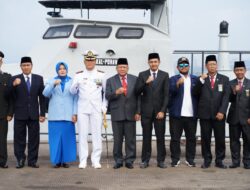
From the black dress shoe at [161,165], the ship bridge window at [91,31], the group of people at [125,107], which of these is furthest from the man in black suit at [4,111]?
the ship bridge window at [91,31]

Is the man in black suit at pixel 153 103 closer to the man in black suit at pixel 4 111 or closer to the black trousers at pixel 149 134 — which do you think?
the black trousers at pixel 149 134

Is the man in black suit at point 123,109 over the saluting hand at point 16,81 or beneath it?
beneath

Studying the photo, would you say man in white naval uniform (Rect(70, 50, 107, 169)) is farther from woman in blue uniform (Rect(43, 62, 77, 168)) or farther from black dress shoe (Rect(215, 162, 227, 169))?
black dress shoe (Rect(215, 162, 227, 169))

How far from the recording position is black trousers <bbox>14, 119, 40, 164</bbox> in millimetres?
6840

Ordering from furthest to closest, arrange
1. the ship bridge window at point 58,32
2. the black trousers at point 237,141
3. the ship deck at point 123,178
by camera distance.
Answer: the ship bridge window at point 58,32 → the black trousers at point 237,141 → the ship deck at point 123,178

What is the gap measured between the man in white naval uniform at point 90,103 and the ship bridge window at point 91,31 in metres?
2.99

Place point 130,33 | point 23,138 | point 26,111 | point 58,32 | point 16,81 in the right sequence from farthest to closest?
point 58,32 → point 130,33 → point 23,138 → point 26,111 → point 16,81

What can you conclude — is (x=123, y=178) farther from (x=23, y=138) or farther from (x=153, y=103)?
(x=23, y=138)

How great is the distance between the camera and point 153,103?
22.4ft

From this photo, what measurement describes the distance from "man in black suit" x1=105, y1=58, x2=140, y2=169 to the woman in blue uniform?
2.09ft

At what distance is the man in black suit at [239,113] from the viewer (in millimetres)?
6805

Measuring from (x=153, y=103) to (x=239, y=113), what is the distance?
1360 millimetres

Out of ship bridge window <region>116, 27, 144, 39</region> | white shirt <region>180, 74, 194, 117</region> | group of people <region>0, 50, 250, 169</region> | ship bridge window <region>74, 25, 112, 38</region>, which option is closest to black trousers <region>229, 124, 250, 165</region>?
group of people <region>0, 50, 250, 169</region>

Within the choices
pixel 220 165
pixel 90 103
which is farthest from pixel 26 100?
pixel 220 165
